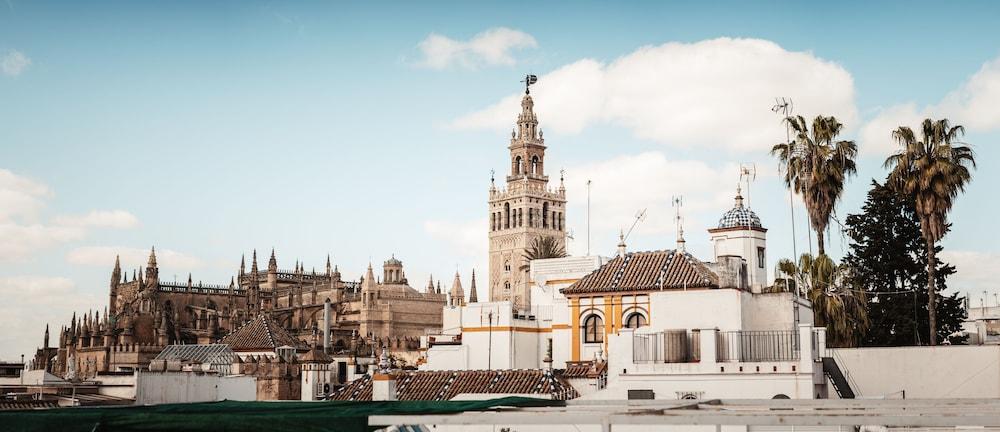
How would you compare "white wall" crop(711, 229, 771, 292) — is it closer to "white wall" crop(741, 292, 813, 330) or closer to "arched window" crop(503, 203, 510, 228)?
"white wall" crop(741, 292, 813, 330)

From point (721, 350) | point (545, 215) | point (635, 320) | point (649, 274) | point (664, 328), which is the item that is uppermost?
point (545, 215)

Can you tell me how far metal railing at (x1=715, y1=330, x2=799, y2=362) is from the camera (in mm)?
26266

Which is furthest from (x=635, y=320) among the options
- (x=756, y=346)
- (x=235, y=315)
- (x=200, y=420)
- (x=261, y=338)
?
(x=235, y=315)

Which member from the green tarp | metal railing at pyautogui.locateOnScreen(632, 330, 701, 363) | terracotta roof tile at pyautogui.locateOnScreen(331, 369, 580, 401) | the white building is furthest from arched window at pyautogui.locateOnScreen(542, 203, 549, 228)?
the green tarp

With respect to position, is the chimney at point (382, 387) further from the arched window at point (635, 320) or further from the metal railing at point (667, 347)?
the arched window at point (635, 320)

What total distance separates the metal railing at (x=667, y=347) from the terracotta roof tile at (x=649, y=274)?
14331 mm

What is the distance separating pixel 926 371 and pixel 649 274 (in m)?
15.2

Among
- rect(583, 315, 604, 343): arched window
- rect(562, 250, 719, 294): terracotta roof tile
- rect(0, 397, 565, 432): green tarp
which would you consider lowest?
rect(0, 397, 565, 432): green tarp

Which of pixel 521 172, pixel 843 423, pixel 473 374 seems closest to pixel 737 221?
pixel 473 374

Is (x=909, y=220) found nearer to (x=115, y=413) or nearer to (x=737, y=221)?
(x=737, y=221)

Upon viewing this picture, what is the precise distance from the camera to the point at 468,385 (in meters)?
37.4

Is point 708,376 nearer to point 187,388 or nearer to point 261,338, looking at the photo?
point 187,388

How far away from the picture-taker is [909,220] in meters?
45.0

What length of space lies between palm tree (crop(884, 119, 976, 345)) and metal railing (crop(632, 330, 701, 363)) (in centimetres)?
1470
